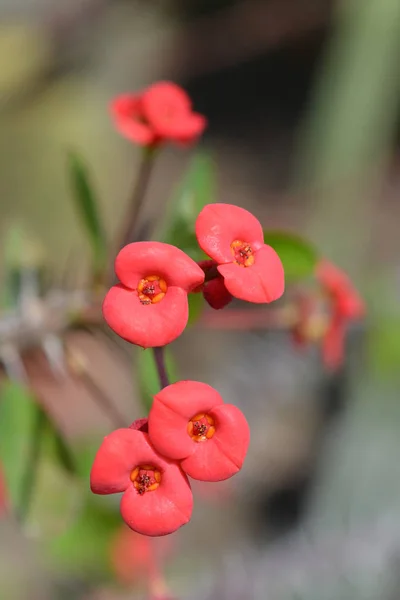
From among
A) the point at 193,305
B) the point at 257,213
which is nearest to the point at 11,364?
the point at 193,305

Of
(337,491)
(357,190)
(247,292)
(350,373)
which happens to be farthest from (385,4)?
(247,292)

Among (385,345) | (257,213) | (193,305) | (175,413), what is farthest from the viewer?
(257,213)

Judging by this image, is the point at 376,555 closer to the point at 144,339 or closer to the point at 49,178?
A: the point at 144,339

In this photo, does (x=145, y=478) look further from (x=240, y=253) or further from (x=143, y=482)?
(x=240, y=253)

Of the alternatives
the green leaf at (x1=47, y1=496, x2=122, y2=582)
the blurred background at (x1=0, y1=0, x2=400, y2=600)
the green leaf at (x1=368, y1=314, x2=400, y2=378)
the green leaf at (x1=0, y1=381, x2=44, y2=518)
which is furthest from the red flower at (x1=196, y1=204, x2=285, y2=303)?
the green leaf at (x1=368, y1=314, x2=400, y2=378)

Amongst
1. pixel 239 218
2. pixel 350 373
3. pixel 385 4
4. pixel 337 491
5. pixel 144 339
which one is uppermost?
pixel 385 4

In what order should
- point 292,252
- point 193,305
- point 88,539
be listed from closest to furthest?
1. point 193,305
2. point 292,252
3. point 88,539
